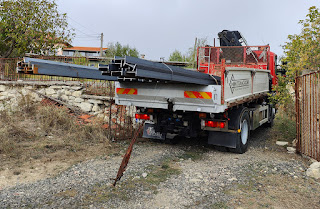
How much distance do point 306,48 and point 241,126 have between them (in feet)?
8.14

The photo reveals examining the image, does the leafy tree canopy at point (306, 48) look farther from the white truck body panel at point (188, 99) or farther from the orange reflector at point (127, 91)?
the orange reflector at point (127, 91)

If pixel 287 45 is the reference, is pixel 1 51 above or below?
above

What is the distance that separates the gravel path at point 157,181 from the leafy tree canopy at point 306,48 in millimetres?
2231

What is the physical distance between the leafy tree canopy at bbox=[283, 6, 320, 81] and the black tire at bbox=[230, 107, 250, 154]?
164 centimetres

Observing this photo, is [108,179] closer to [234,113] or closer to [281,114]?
[234,113]

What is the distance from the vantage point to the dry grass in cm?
517

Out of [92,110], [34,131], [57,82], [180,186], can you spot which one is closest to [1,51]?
[57,82]

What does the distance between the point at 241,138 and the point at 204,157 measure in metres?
1.07

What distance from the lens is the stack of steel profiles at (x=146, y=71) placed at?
12.4ft

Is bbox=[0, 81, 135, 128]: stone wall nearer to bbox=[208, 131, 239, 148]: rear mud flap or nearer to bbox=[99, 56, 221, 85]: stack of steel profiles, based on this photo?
bbox=[208, 131, 239, 148]: rear mud flap

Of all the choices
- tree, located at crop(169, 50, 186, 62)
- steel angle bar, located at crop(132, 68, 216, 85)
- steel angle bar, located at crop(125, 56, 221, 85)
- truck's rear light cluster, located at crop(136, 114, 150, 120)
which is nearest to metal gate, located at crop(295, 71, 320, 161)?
steel angle bar, located at crop(125, 56, 221, 85)

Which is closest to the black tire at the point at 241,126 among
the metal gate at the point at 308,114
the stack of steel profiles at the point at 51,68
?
the metal gate at the point at 308,114

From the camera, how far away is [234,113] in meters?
6.06

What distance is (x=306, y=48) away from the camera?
6.38 meters
